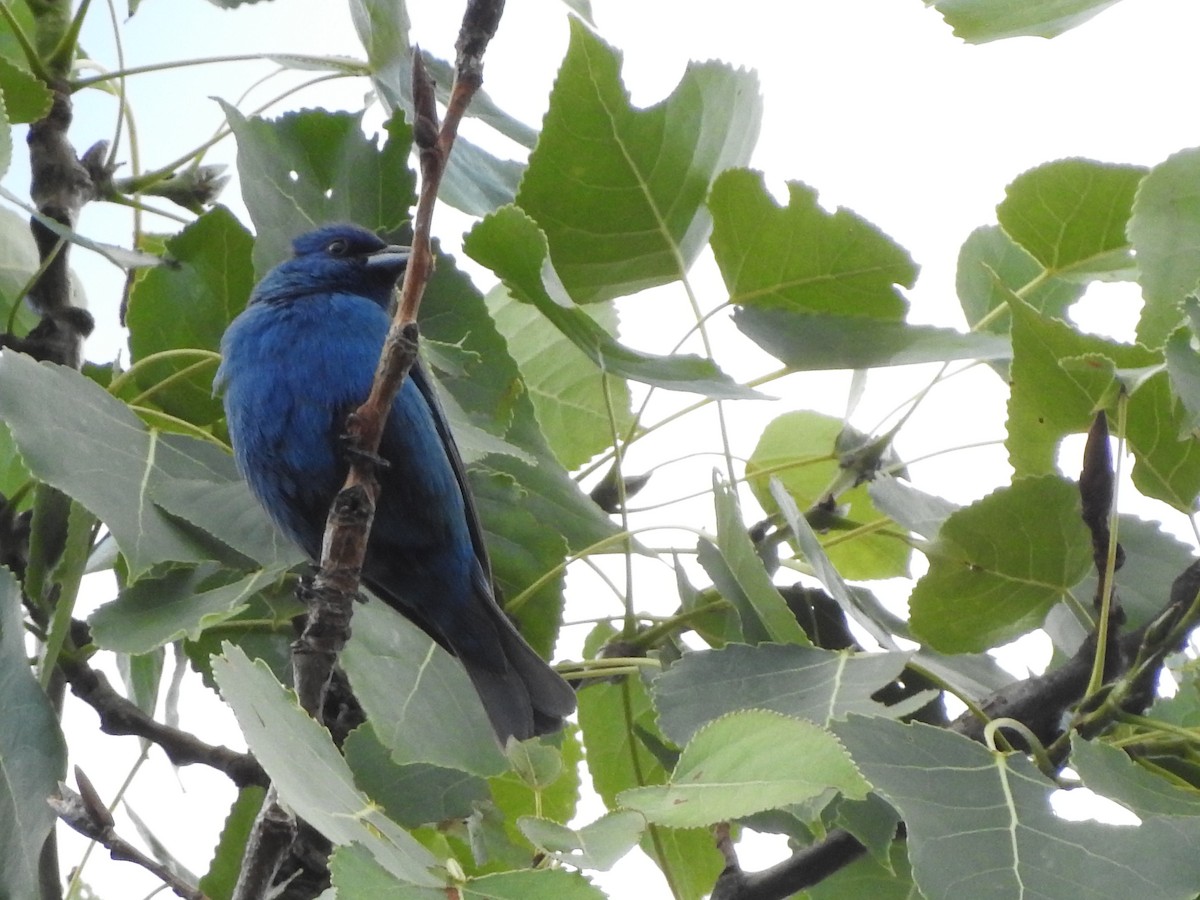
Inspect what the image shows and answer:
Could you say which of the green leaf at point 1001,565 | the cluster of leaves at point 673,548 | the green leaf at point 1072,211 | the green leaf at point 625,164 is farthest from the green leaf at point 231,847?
the green leaf at point 1072,211

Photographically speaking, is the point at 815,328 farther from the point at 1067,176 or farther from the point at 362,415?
the point at 362,415

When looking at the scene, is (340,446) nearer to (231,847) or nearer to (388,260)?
(388,260)

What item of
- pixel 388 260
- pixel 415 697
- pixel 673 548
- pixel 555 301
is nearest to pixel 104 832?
pixel 415 697

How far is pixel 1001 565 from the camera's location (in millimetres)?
1908

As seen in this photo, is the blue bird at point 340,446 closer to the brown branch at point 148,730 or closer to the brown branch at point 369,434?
the brown branch at point 148,730

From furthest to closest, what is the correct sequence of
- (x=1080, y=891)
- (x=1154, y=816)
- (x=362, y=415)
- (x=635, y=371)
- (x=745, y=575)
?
(x=635, y=371) < (x=745, y=575) < (x=362, y=415) < (x=1154, y=816) < (x=1080, y=891)

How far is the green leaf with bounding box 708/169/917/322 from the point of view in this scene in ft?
6.75

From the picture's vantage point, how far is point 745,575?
1.80 meters

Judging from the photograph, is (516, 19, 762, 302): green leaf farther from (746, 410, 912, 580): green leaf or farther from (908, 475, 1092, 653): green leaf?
(908, 475, 1092, 653): green leaf

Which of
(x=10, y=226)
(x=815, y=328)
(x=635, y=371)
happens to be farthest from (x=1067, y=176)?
(x=10, y=226)

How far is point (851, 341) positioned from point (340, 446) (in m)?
1.17

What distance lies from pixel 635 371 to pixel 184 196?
4.16 ft

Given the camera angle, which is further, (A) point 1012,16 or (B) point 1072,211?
(B) point 1072,211

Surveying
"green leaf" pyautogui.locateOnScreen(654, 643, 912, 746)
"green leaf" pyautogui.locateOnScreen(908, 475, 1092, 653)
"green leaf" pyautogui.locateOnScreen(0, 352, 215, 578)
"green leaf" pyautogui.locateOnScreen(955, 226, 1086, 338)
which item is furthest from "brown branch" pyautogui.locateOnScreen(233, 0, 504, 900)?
"green leaf" pyautogui.locateOnScreen(955, 226, 1086, 338)
